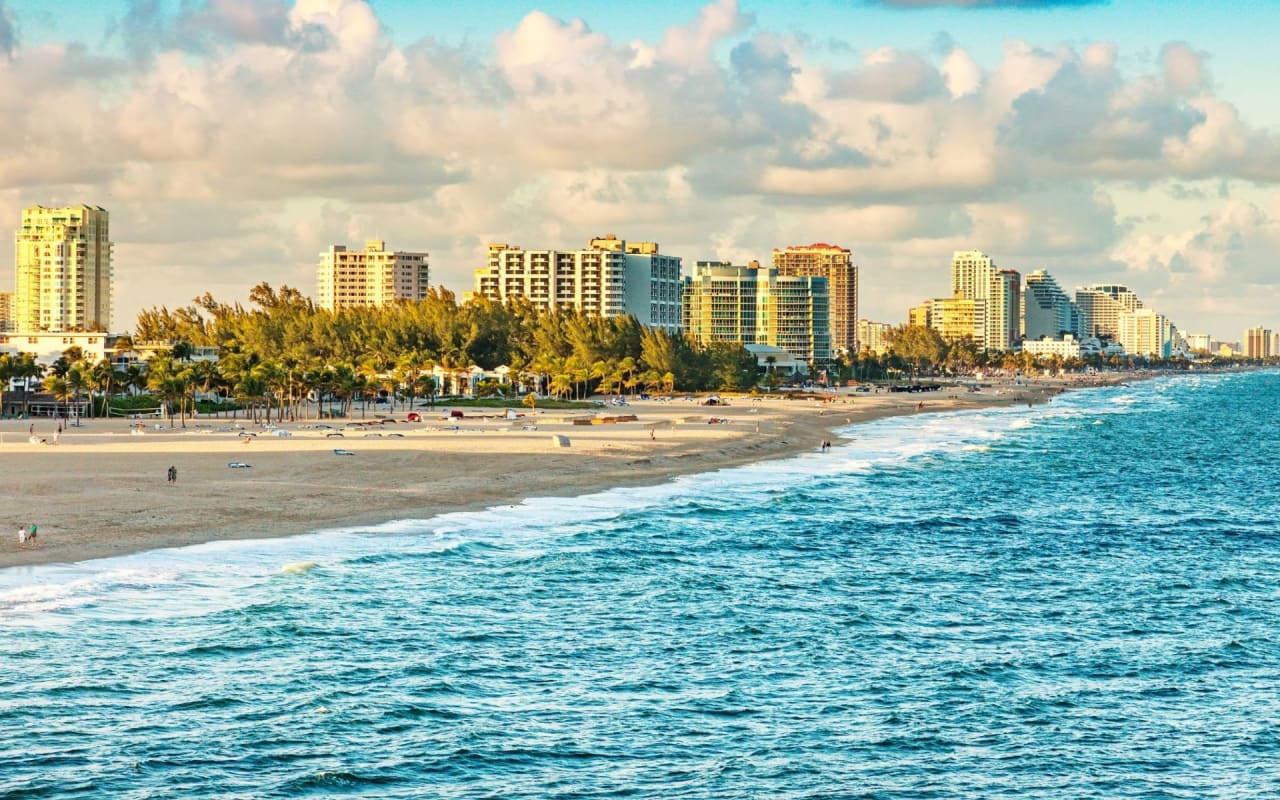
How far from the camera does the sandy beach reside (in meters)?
56.6

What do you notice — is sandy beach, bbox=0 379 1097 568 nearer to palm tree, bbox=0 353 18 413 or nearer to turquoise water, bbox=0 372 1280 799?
turquoise water, bbox=0 372 1280 799

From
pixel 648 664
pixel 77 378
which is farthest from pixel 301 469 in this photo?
pixel 77 378

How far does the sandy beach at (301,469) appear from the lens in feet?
186

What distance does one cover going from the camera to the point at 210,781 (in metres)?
27.4

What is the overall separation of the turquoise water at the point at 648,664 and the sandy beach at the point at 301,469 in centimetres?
485

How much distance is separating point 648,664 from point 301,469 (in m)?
47.6

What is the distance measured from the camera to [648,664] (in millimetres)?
37781

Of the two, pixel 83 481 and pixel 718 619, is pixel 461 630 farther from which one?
pixel 83 481

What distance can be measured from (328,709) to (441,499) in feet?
126

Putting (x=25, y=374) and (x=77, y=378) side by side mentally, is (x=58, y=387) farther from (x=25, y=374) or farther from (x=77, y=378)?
(x=25, y=374)

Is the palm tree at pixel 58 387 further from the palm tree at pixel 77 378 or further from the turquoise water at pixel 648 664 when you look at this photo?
the turquoise water at pixel 648 664

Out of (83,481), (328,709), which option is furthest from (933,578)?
(83,481)

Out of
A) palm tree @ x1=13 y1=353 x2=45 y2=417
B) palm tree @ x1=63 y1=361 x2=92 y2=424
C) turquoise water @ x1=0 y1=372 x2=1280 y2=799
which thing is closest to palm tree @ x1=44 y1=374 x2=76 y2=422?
palm tree @ x1=63 y1=361 x2=92 y2=424

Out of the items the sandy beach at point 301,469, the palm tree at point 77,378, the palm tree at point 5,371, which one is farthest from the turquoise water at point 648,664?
the palm tree at point 5,371
